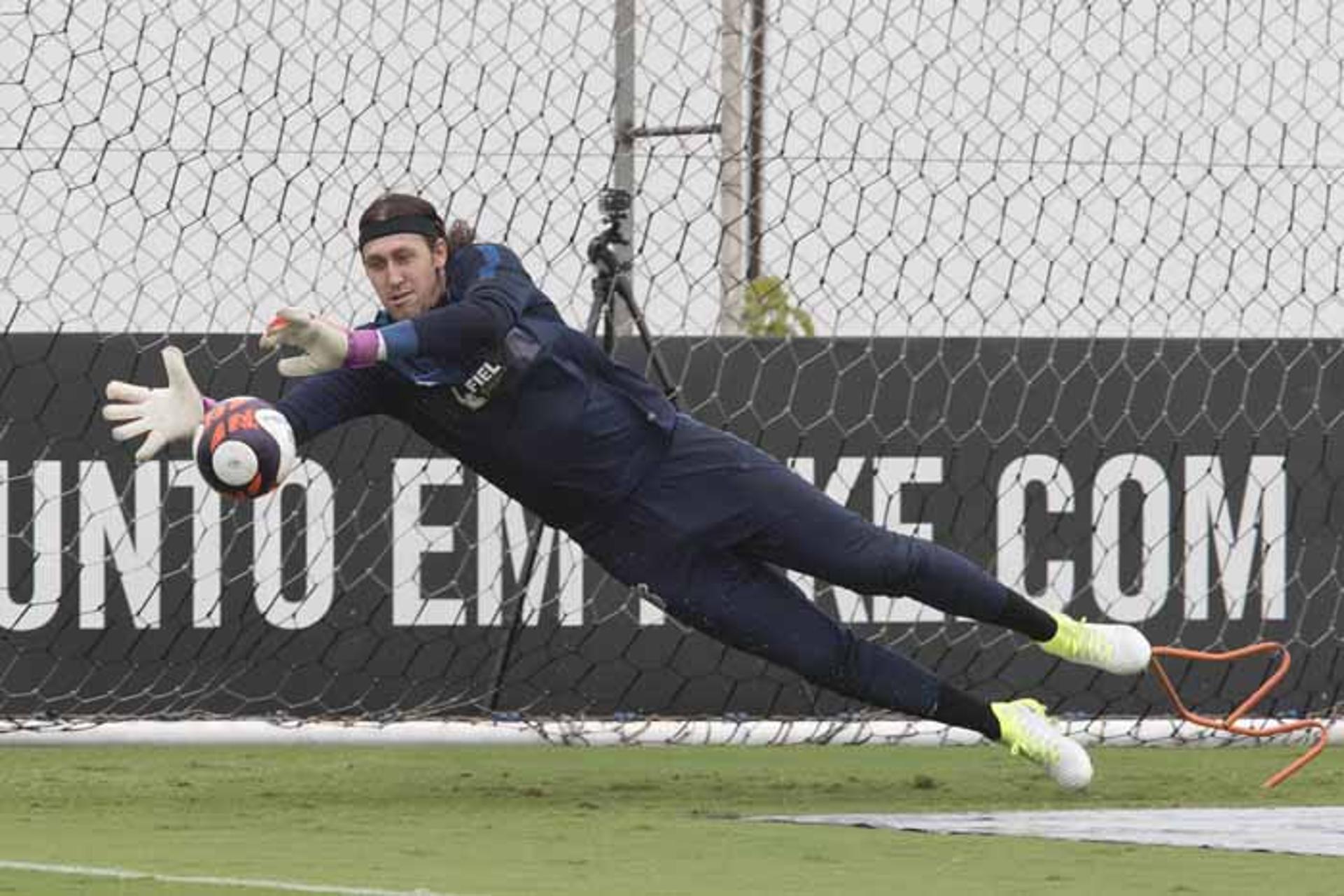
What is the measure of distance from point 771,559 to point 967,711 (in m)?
0.72

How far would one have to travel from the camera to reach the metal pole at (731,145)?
10922 mm

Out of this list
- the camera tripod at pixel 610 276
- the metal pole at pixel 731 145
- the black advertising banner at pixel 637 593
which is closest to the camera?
the camera tripod at pixel 610 276

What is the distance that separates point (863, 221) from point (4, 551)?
3.17 m

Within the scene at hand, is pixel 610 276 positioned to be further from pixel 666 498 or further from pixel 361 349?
pixel 361 349

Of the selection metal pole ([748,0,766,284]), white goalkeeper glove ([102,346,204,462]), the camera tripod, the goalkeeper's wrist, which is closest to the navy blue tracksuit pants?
the goalkeeper's wrist

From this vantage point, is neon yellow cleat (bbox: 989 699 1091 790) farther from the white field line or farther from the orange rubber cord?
the white field line

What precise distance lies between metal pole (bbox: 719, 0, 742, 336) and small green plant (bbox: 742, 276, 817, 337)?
0.18 m

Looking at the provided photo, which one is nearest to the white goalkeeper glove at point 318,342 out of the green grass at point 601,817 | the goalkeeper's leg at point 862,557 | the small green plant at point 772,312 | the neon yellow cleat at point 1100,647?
the green grass at point 601,817

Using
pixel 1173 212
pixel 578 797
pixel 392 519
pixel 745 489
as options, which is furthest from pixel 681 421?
pixel 1173 212

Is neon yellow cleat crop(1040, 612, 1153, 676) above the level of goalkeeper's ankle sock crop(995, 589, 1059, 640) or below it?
below

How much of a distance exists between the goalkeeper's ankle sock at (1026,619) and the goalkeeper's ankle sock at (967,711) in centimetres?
25

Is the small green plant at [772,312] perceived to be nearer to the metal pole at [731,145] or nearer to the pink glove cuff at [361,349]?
the metal pole at [731,145]

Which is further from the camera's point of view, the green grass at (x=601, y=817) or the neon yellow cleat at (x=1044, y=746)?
the neon yellow cleat at (x=1044, y=746)

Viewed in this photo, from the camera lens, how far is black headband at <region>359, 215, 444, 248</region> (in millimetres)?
8812
